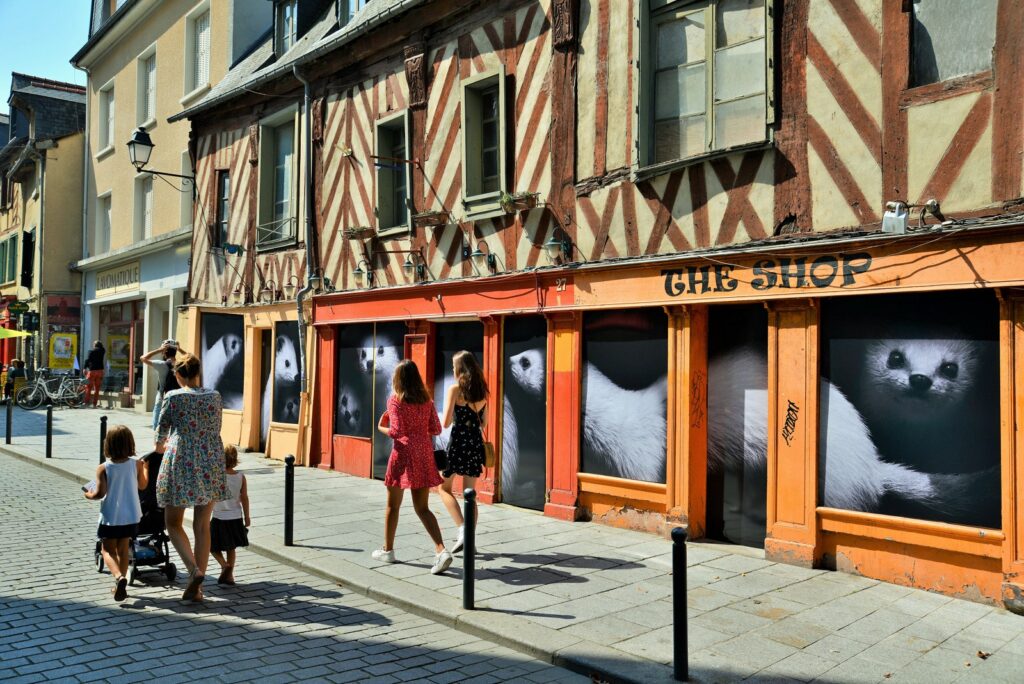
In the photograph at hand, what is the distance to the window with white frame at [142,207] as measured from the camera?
21.4 metres

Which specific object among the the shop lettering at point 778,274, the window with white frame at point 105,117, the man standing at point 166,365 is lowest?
the man standing at point 166,365

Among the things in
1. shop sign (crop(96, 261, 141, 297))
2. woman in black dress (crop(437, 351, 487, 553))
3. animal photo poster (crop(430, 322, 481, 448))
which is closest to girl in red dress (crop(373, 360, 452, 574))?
woman in black dress (crop(437, 351, 487, 553))

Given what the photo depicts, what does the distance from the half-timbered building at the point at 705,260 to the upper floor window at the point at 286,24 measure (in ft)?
8.35

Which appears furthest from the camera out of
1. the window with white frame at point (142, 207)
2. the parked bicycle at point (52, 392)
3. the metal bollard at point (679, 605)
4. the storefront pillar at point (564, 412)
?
the parked bicycle at point (52, 392)

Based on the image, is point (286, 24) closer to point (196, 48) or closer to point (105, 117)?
point (196, 48)

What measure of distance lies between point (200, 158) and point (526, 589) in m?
13.3

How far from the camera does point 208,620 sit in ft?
18.3

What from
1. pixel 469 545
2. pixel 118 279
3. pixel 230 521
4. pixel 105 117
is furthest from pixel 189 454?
pixel 105 117

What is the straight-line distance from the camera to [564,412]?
9156 mm

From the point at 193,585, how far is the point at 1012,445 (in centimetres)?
→ 565

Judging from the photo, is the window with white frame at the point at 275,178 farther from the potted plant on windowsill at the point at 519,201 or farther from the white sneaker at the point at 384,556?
the white sneaker at the point at 384,556

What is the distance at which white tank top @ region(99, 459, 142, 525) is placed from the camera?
19.6ft

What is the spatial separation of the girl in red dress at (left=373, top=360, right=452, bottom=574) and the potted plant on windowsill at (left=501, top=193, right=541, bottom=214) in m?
3.27

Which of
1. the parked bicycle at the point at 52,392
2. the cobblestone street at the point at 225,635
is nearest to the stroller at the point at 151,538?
the cobblestone street at the point at 225,635
